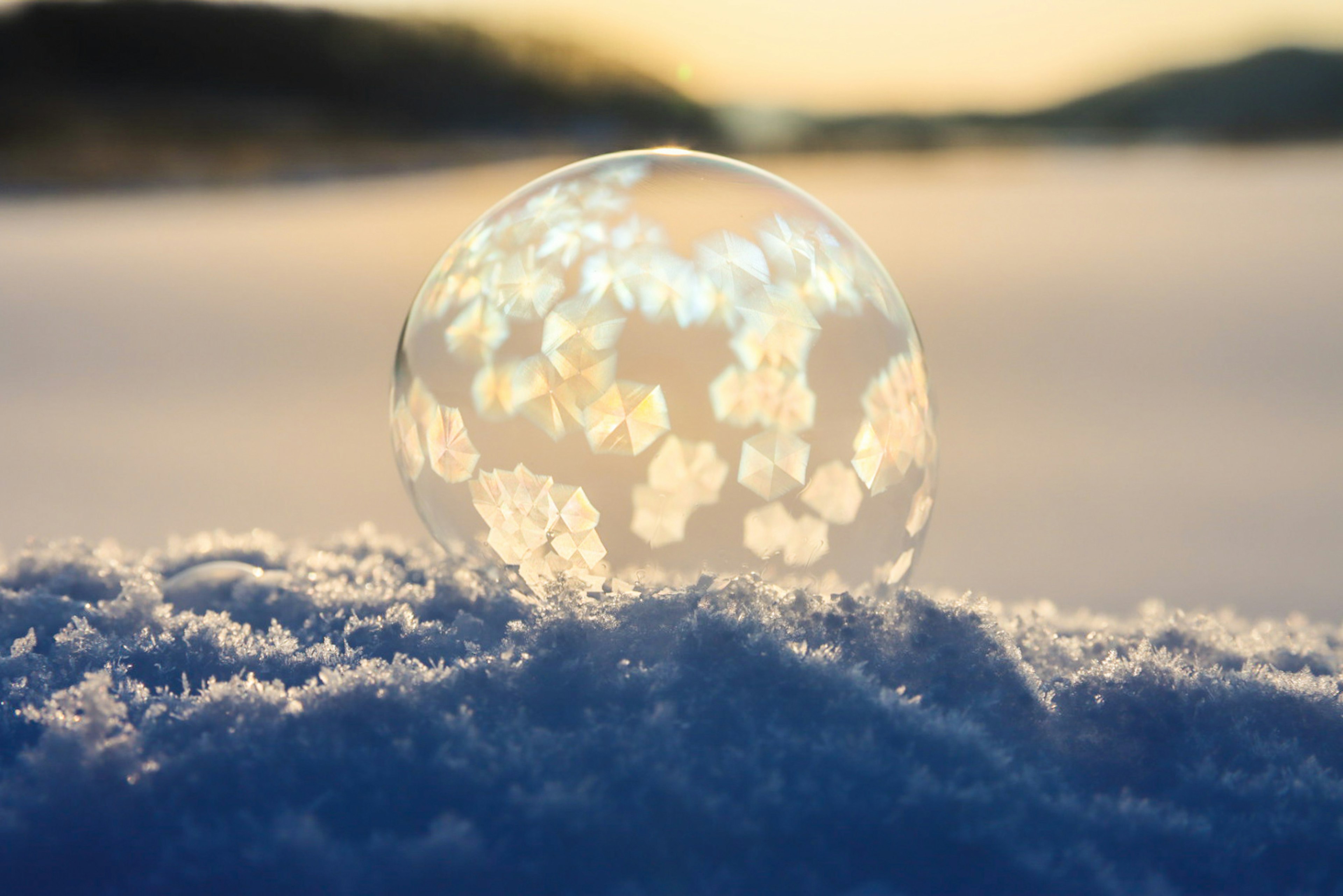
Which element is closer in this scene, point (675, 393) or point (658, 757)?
point (658, 757)

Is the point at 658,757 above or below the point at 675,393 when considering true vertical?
below

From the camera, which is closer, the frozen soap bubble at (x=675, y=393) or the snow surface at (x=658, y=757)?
the snow surface at (x=658, y=757)

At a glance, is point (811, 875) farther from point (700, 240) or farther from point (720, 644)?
point (700, 240)

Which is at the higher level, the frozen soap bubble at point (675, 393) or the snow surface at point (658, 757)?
the frozen soap bubble at point (675, 393)

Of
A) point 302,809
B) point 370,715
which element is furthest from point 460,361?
point 302,809
